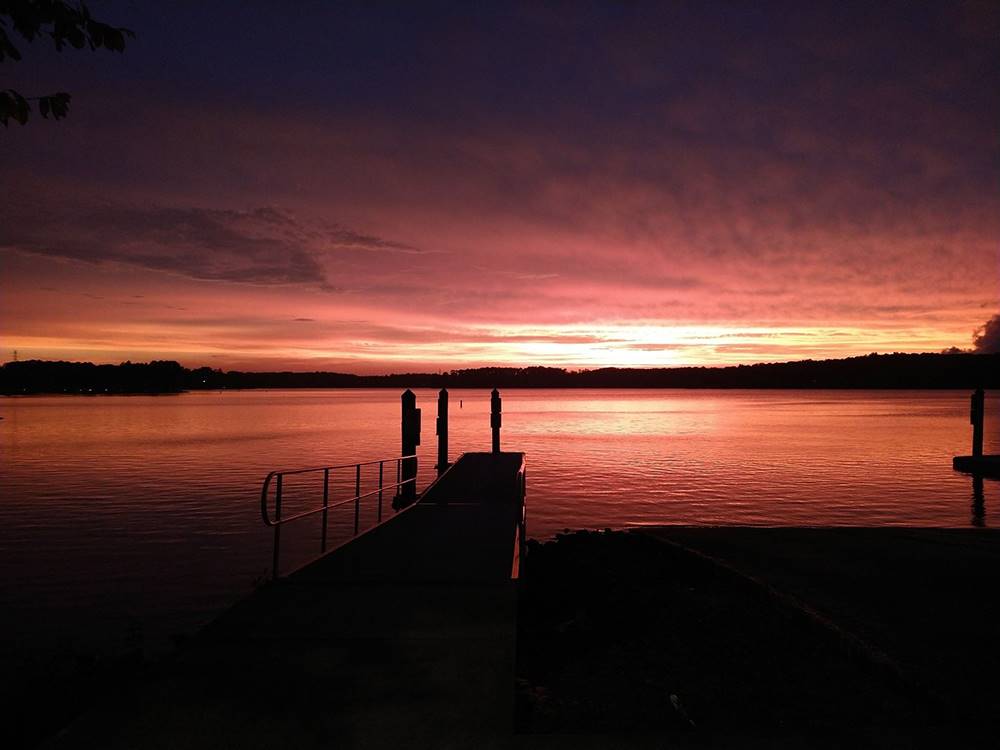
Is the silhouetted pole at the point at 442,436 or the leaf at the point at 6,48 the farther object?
the silhouetted pole at the point at 442,436

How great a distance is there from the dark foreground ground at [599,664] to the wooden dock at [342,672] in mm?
17

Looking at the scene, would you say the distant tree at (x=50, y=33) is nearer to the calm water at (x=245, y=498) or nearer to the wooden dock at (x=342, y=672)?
the wooden dock at (x=342, y=672)

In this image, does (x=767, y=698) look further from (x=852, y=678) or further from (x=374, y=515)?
(x=374, y=515)

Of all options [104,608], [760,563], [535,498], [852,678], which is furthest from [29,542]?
[852,678]

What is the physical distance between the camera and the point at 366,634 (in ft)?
19.0

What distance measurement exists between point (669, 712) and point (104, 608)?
1081 centimetres

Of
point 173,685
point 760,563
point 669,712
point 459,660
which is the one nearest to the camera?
point 173,685

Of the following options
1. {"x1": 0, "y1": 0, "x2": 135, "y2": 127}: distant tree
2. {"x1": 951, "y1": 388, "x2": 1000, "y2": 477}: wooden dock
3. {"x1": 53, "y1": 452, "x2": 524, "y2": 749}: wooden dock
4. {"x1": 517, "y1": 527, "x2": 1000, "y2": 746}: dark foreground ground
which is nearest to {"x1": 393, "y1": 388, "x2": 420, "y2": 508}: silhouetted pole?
{"x1": 517, "y1": 527, "x2": 1000, "y2": 746}: dark foreground ground

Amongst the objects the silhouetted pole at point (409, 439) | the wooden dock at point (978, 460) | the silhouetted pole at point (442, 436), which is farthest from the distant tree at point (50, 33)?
the wooden dock at point (978, 460)

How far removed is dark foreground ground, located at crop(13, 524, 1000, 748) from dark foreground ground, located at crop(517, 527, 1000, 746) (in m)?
0.02

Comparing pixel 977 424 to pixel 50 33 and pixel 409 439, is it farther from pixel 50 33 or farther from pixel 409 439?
pixel 50 33

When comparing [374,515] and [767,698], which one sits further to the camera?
[374,515]

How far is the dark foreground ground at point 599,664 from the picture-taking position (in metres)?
4.23

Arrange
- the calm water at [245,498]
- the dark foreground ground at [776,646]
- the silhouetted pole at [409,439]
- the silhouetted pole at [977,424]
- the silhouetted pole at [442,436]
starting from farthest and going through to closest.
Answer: the silhouetted pole at [977,424]
the silhouetted pole at [442,436]
the silhouetted pole at [409,439]
the calm water at [245,498]
the dark foreground ground at [776,646]
